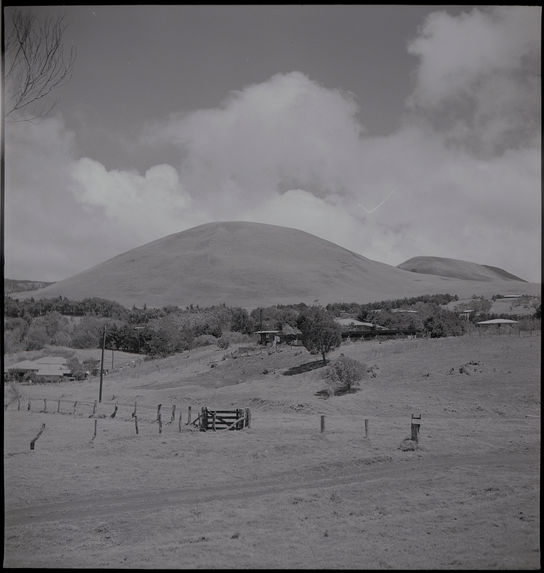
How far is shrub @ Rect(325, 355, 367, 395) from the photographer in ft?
124

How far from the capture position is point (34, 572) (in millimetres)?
7543

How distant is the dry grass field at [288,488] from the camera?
30.2ft

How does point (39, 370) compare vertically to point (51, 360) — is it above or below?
below

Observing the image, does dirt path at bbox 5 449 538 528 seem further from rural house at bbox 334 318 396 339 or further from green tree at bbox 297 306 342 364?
rural house at bbox 334 318 396 339

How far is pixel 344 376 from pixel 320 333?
32.9 ft

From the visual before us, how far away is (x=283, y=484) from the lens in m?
14.4

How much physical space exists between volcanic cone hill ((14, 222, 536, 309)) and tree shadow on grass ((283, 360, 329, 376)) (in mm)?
78814

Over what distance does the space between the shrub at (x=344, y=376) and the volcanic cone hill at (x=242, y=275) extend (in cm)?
8715

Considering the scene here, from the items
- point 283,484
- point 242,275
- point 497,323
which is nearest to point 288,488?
point 283,484

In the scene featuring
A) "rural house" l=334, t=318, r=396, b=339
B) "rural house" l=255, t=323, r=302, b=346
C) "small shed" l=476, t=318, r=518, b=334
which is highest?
"small shed" l=476, t=318, r=518, b=334

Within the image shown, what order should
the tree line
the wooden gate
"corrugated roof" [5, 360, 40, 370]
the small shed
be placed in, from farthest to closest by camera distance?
the tree line < "corrugated roof" [5, 360, 40, 370] < the small shed < the wooden gate

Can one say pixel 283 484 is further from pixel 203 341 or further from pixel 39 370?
pixel 203 341

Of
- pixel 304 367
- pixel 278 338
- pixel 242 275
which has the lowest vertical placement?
pixel 304 367

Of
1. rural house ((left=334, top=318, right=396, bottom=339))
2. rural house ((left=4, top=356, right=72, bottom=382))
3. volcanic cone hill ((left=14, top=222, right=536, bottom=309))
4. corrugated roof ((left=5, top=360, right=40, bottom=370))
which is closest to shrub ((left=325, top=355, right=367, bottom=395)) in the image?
rural house ((left=334, top=318, right=396, bottom=339))
